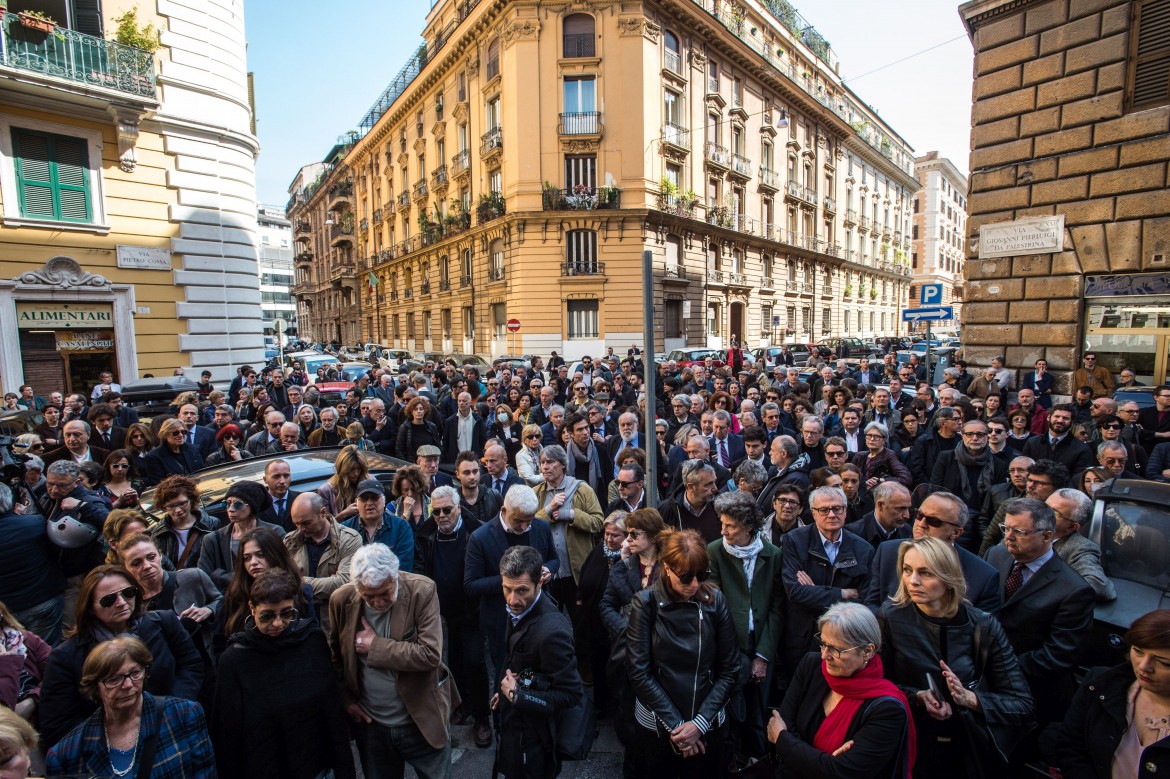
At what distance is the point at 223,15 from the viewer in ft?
49.9

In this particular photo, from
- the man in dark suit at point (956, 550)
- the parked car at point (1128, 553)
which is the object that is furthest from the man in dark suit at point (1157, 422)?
the man in dark suit at point (956, 550)

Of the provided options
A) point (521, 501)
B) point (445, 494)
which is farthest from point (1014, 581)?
point (445, 494)

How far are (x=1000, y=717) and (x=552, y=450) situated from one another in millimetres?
3217

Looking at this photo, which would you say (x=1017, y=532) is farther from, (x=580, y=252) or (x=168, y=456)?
(x=580, y=252)

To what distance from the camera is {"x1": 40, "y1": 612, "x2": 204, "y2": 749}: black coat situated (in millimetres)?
2518

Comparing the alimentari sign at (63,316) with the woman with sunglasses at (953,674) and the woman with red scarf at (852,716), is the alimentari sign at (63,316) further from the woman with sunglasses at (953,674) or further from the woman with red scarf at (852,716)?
the woman with sunglasses at (953,674)

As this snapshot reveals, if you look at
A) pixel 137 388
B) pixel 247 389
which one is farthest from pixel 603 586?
pixel 137 388

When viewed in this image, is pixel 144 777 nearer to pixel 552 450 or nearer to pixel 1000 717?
pixel 552 450

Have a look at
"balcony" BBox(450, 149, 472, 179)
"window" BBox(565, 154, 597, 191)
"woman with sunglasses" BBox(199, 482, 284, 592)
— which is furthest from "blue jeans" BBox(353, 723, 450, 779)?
"balcony" BBox(450, 149, 472, 179)

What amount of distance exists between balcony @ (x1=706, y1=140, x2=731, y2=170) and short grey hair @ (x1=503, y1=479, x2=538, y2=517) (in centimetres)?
3087

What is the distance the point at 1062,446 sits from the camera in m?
6.08

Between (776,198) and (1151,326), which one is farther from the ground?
(776,198)

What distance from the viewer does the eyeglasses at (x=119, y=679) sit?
7.77ft

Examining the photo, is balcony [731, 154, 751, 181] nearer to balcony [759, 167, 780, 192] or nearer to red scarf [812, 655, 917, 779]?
balcony [759, 167, 780, 192]
